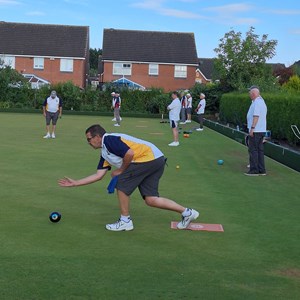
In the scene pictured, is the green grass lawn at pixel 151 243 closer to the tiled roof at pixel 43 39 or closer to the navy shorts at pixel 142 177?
the navy shorts at pixel 142 177

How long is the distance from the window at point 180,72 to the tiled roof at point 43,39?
9438mm

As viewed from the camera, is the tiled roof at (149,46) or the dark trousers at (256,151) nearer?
the dark trousers at (256,151)

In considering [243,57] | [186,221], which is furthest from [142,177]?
[243,57]

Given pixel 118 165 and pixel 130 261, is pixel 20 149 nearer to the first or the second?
pixel 118 165

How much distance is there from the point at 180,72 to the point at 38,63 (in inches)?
566

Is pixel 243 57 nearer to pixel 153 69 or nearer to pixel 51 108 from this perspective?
pixel 153 69

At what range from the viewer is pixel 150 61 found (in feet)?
167

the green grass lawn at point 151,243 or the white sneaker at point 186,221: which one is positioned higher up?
the white sneaker at point 186,221

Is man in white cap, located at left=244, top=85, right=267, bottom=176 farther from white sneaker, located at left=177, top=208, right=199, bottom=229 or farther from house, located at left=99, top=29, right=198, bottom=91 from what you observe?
house, located at left=99, top=29, right=198, bottom=91

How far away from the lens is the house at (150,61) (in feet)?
167

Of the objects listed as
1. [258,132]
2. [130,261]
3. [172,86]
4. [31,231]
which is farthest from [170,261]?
[172,86]

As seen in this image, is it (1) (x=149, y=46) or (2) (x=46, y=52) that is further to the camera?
(1) (x=149, y=46)

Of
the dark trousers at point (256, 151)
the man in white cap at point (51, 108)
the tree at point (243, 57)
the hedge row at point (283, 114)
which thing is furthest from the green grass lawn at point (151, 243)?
the tree at point (243, 57)

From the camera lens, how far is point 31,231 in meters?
5.43
